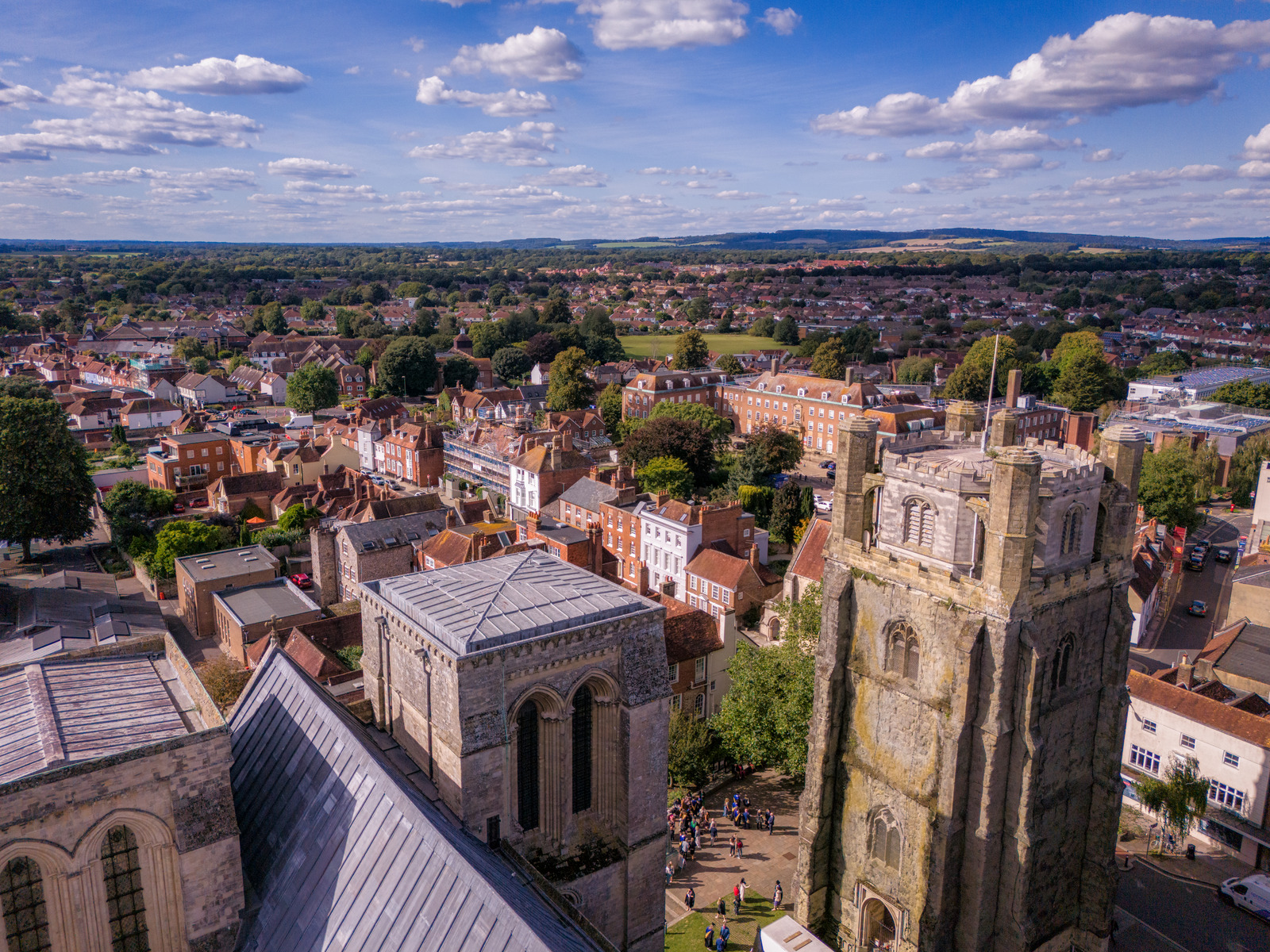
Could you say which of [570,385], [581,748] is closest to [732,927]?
[581,748]

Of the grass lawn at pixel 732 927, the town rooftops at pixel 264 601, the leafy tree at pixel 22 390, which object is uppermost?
the leafy tree at pixel 22 390

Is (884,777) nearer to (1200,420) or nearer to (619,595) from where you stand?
(619,595)

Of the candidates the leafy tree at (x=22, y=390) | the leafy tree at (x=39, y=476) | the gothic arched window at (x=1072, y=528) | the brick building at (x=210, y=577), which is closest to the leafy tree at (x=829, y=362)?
the brick building at (x=210, y=577)

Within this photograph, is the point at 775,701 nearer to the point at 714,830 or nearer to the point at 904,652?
the point at 714,830

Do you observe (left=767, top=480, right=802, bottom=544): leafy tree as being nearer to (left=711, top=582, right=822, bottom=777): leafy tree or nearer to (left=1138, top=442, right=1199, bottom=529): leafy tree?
(left=1138, top=442, right=1199, bottom=529): leafy tree

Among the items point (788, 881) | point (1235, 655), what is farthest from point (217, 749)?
point (1235, 655)

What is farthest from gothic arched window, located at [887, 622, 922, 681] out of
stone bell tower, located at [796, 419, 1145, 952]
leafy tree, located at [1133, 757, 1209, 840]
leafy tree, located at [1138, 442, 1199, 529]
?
leafy tree, located at [1138, 442, 1199, 529]

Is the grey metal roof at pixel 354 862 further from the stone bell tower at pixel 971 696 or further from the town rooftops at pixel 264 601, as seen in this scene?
the town rooftops at pixel 264 601
